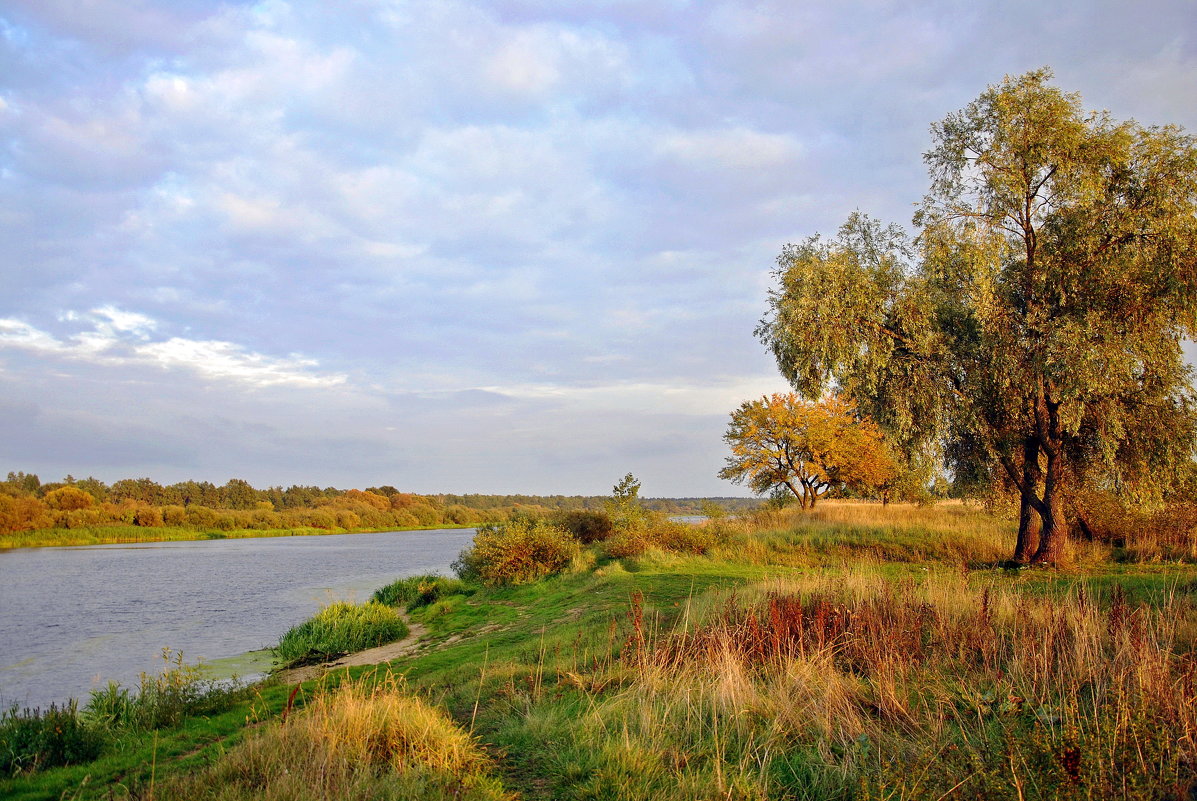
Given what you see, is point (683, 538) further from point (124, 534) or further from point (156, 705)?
point (124, 534)

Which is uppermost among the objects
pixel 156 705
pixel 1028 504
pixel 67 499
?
pixel 1028 504

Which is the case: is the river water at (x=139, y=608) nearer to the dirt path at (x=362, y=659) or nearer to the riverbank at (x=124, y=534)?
the dirt path at (x=362, y=659)

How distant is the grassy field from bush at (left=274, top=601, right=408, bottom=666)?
4.37 meters

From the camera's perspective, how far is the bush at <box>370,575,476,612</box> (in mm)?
23359

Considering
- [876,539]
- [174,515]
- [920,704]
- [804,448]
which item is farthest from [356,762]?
[174,515]

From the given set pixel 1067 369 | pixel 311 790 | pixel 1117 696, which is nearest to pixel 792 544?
pixel 1067 369

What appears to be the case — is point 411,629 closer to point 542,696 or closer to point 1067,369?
point 542,696

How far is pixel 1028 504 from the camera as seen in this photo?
16.8m

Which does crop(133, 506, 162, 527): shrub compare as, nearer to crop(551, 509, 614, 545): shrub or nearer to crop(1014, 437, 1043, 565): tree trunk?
crop(551, 509, 614, 545): shrub

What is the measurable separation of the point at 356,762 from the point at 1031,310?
16795mm

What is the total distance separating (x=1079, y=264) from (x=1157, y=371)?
314cm

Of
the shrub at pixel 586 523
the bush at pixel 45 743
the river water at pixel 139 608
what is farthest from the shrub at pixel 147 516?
the bush at pixel 45 743

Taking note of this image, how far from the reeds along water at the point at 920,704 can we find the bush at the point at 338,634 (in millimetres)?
9573

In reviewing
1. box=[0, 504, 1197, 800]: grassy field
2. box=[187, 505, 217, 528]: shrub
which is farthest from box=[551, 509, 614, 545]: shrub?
box=[187, 505, 217, 528]: shrub
